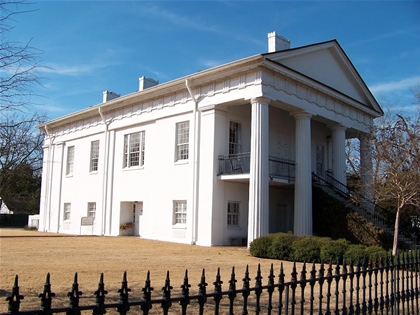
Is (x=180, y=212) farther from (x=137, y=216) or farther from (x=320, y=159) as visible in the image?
(x=320, y=159)

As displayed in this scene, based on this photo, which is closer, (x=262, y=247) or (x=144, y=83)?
(x=262, y=247)

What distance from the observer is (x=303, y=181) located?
2188cm

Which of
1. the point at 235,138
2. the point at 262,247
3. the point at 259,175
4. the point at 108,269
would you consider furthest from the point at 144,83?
the point at 108,269

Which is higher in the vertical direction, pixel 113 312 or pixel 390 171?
pixel 390 171

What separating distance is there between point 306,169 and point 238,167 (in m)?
3.41

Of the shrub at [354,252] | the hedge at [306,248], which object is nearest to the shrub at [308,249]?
the hedge at [306,248]

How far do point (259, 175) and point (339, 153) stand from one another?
26.6 ft

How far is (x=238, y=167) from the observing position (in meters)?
21.7

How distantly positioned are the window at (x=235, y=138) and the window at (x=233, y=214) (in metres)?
2.68

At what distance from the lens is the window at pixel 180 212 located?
76.3ft

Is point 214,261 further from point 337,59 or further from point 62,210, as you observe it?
point 62,210

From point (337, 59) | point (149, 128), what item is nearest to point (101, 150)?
point (149, 128)

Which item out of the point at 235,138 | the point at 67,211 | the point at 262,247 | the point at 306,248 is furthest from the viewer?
the point at 67,211

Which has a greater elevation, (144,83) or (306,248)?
(144,83)
